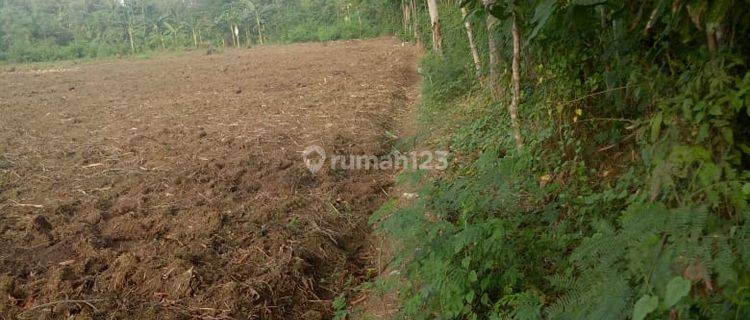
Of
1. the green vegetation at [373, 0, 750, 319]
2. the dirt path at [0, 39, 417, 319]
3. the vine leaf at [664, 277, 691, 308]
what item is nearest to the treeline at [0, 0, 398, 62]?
the dirt path at [0, 39, 417, 319]

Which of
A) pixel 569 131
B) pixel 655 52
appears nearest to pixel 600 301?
pixel 655 52

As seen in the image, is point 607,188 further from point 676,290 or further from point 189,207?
point 189,207

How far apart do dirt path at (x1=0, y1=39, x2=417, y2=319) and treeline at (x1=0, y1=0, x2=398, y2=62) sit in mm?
22534

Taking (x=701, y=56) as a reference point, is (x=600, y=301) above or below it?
below

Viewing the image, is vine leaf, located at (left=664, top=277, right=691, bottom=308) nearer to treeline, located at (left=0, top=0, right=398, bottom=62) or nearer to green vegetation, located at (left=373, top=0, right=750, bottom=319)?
green vegetation, located at (left=373, top=0, right=750, bottom=319)

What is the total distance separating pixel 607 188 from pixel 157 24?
140ft

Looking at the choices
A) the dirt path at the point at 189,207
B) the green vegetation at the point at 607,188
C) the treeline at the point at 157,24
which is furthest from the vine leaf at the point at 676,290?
the treeline at the point at 157,24

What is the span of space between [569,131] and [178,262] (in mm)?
2803

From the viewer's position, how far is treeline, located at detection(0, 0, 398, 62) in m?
31.9

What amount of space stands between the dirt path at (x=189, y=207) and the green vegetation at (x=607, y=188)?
83 centimetres

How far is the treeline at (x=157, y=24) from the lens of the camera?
Result: 31859mm

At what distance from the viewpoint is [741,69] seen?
2229 millimetres

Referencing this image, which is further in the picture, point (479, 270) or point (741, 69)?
point (479, 270)

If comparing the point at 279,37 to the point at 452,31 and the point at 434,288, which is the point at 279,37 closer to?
the point at 452,31
